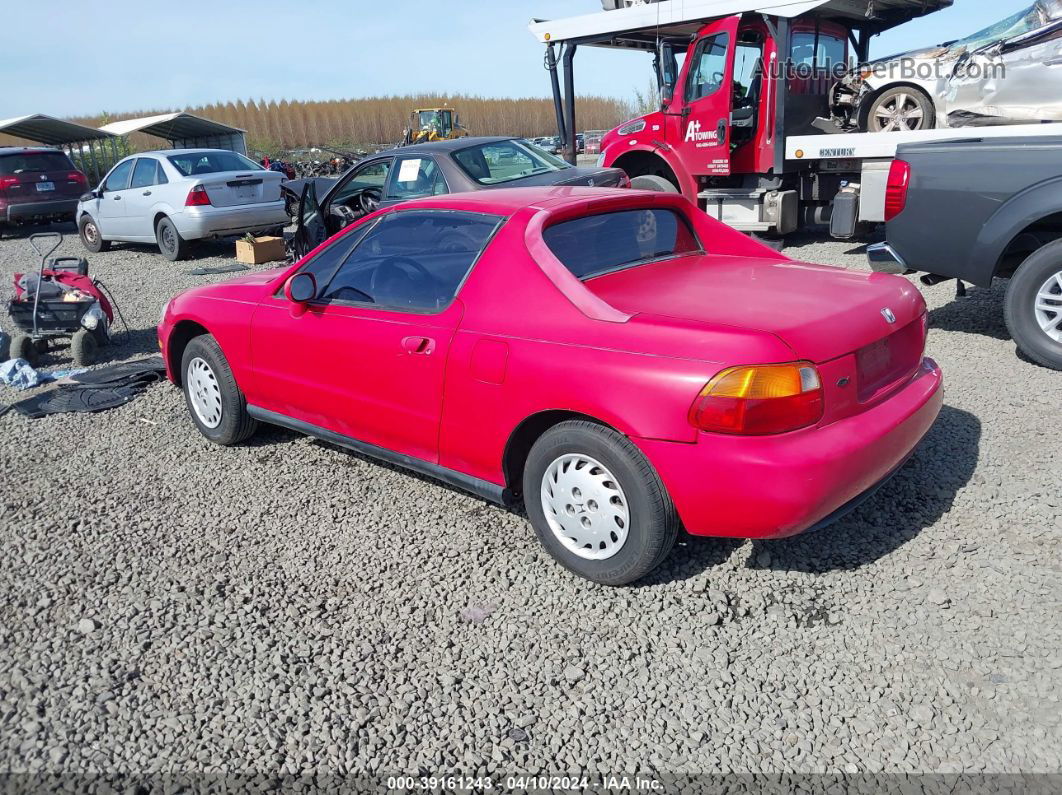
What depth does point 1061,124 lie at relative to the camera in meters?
7.54


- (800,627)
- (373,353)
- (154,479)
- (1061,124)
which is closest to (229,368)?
(154,479)

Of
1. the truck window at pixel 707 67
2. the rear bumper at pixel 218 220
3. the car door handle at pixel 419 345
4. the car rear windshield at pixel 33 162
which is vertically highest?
the truck window at pixel 707 67

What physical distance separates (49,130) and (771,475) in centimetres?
2953

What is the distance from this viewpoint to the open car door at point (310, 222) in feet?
32.9

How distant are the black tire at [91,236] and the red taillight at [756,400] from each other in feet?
47.3

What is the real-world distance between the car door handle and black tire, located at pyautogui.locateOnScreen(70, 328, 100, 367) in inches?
183

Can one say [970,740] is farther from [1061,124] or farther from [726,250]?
[1061,124]

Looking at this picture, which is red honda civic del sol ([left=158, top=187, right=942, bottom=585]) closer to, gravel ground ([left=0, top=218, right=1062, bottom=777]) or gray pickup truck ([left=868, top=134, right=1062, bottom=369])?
gravel ground ([left=0, top=218, right=1062, bottom=777])

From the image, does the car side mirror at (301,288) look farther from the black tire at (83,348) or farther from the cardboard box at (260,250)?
the cardboard box at (260,250)

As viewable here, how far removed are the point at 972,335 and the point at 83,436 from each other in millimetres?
6527

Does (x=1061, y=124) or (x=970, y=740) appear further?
(x=1061, y=124)

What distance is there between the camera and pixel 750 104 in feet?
33.7

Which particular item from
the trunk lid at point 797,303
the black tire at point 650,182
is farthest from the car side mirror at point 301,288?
the black tire at point 650,182

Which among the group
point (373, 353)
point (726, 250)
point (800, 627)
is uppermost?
point (726, 250)
